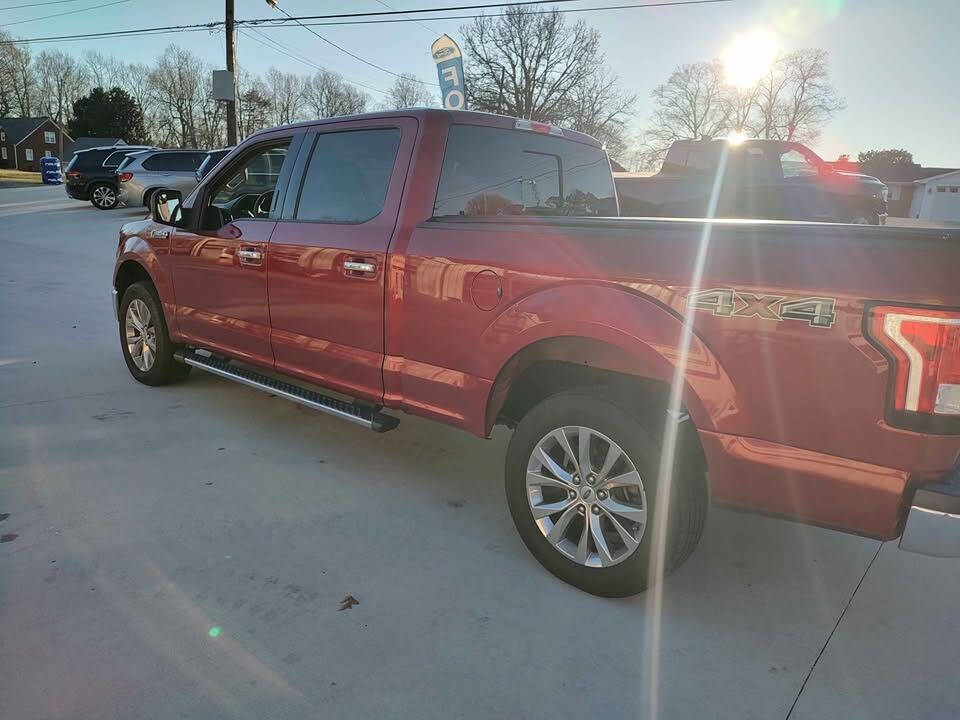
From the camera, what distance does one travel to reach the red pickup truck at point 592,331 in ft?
6.53

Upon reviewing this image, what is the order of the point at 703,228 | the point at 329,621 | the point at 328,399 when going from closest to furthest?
the point at 703,228 → the point at 329,621 → the point at 328,399

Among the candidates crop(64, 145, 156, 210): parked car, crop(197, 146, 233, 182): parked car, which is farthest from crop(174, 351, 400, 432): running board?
crop(64, 145, 156, 210): parked car

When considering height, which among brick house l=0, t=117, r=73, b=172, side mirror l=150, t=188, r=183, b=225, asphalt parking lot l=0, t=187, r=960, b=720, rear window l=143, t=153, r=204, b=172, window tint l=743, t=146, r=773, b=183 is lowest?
asphalt parking lot l=0, t=187, r=960, b=720

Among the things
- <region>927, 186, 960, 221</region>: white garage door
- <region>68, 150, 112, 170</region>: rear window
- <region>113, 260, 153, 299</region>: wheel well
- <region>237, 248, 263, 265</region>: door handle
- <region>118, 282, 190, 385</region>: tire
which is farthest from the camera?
<region>927, 186, 960, 221</region>: white garage door

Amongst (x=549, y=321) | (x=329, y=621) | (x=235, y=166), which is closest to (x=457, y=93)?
(x=235, y=166)

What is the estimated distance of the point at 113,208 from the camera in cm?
1994

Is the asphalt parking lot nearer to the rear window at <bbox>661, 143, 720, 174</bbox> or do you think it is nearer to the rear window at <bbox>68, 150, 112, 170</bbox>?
the rear window at <bbox>661, 143, 720, 174</bbox>

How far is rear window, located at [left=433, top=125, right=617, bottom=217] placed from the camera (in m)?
3.34

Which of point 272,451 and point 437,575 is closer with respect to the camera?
point 437,575

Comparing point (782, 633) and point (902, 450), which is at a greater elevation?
point (902, 450)

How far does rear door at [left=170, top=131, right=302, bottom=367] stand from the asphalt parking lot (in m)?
0.71

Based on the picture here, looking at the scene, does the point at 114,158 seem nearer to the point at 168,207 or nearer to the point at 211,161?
the point at 211,161

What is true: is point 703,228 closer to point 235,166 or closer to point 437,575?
point 437,575

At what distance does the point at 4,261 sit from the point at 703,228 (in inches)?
492
